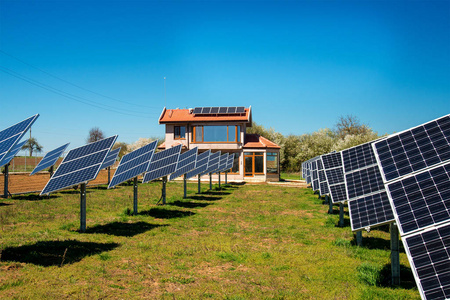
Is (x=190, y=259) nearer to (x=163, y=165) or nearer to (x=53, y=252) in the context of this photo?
(x=53, y=252)

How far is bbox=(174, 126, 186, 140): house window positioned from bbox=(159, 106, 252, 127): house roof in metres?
1.33

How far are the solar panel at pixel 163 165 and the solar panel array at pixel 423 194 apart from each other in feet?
44.5

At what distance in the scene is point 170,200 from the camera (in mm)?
22000

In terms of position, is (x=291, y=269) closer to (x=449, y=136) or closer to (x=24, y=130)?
(x=449, y=136)

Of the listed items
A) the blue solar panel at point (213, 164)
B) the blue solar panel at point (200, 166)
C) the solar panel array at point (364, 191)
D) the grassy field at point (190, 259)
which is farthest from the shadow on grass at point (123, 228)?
the blue solar panel at point (213, 164)

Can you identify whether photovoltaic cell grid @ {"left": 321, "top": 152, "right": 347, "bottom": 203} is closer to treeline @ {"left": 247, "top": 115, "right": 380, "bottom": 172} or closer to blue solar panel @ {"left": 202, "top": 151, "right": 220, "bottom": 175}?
blue solar panel @ {"left": 202, "top": 151, "right": 220, "bottom": 175}

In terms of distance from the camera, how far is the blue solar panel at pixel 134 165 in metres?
15.1

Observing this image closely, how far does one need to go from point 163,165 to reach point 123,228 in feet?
21.7

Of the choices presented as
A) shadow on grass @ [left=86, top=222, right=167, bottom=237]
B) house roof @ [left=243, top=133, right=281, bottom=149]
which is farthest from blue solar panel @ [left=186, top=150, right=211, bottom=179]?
house roof @ [left=243, top=133, right=281, bottom=149]

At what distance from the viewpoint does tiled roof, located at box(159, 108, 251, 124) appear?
44.7 m

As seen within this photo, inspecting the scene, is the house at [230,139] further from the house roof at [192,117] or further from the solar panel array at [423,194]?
the solar panel array at [423,194]

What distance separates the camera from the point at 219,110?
4659cm

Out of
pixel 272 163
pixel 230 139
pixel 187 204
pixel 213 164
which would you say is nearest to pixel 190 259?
pixel 187 204

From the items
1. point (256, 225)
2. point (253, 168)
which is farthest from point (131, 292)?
point (253, 168)
